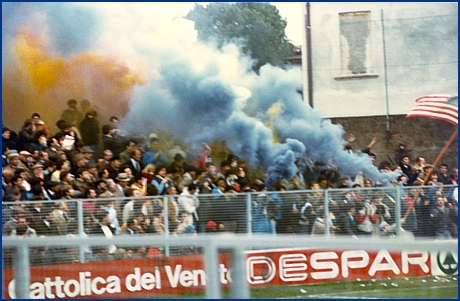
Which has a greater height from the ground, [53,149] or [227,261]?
[53,149]

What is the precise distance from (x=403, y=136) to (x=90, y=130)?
193 inches

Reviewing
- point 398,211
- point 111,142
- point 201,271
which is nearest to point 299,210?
point 398,211

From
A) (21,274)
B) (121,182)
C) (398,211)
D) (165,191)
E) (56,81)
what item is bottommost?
(398,211)

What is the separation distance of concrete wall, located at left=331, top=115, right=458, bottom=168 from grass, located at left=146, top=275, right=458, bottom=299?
10.0m

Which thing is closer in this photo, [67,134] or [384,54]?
[67,134]

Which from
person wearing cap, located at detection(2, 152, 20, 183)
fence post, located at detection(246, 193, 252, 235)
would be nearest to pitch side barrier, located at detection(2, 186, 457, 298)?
fence post, located at detection(246, 193, 252, 235)

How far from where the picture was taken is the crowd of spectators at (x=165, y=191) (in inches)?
368

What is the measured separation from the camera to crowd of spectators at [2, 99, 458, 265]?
934cm

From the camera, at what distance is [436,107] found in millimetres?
12891

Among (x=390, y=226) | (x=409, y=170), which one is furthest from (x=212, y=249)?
(x=409, y=170)

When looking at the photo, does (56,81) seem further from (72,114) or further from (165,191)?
(165,191)

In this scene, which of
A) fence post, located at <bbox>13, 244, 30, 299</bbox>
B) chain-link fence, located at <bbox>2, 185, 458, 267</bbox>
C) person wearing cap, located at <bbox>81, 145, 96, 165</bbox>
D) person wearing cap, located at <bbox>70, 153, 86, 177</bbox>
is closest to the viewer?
fence post, located at <bbox>13, 244, 30, 299</bbox>

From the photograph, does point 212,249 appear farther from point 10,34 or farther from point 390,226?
point 10,34

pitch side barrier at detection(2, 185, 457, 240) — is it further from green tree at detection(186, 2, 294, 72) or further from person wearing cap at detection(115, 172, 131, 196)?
green tree at detection(186, 2, 294, 72)
